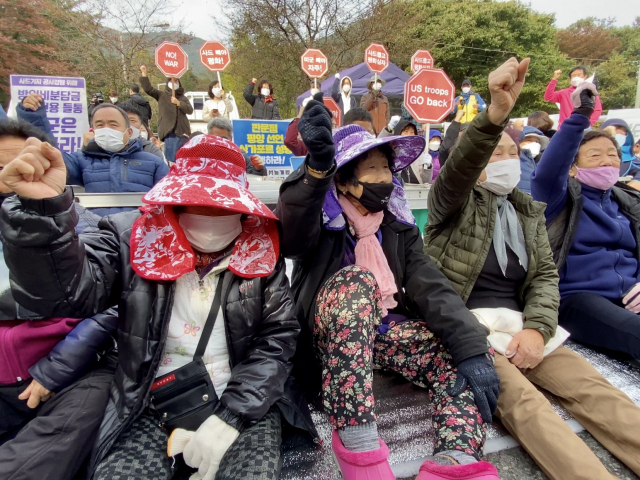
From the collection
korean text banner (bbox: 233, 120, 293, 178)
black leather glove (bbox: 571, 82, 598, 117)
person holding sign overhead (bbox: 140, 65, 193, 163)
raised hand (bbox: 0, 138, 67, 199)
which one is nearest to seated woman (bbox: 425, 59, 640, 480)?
black leather glove (bbox: 571, 82, 598, 117)

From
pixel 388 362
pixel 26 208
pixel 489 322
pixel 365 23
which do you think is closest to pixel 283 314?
pixel 388 362

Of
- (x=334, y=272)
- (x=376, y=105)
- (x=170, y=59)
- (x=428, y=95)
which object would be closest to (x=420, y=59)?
(x=376, y=105)

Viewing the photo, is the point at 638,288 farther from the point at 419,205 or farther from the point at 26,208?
the point at 26,208

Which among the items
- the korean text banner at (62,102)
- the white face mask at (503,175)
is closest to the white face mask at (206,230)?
the white face mask at (503,175)

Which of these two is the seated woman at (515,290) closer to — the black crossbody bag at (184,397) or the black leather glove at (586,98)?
the black leather glove at (586,98)

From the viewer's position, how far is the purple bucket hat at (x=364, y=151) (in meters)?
1.75

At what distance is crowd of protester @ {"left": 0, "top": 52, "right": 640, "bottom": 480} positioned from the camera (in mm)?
1307

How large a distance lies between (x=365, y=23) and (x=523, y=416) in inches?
689

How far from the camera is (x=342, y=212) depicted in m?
1.84

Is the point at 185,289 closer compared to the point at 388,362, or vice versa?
the point at 185,289

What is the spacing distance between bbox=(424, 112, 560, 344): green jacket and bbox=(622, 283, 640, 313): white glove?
0.62 m

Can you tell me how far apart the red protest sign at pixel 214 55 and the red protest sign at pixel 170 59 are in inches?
36.0

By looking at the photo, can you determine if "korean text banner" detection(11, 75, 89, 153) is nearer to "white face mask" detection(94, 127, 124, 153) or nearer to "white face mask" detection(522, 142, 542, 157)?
"white face mask" detection(94, 127, 124, 153)

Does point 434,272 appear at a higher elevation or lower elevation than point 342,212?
lower
